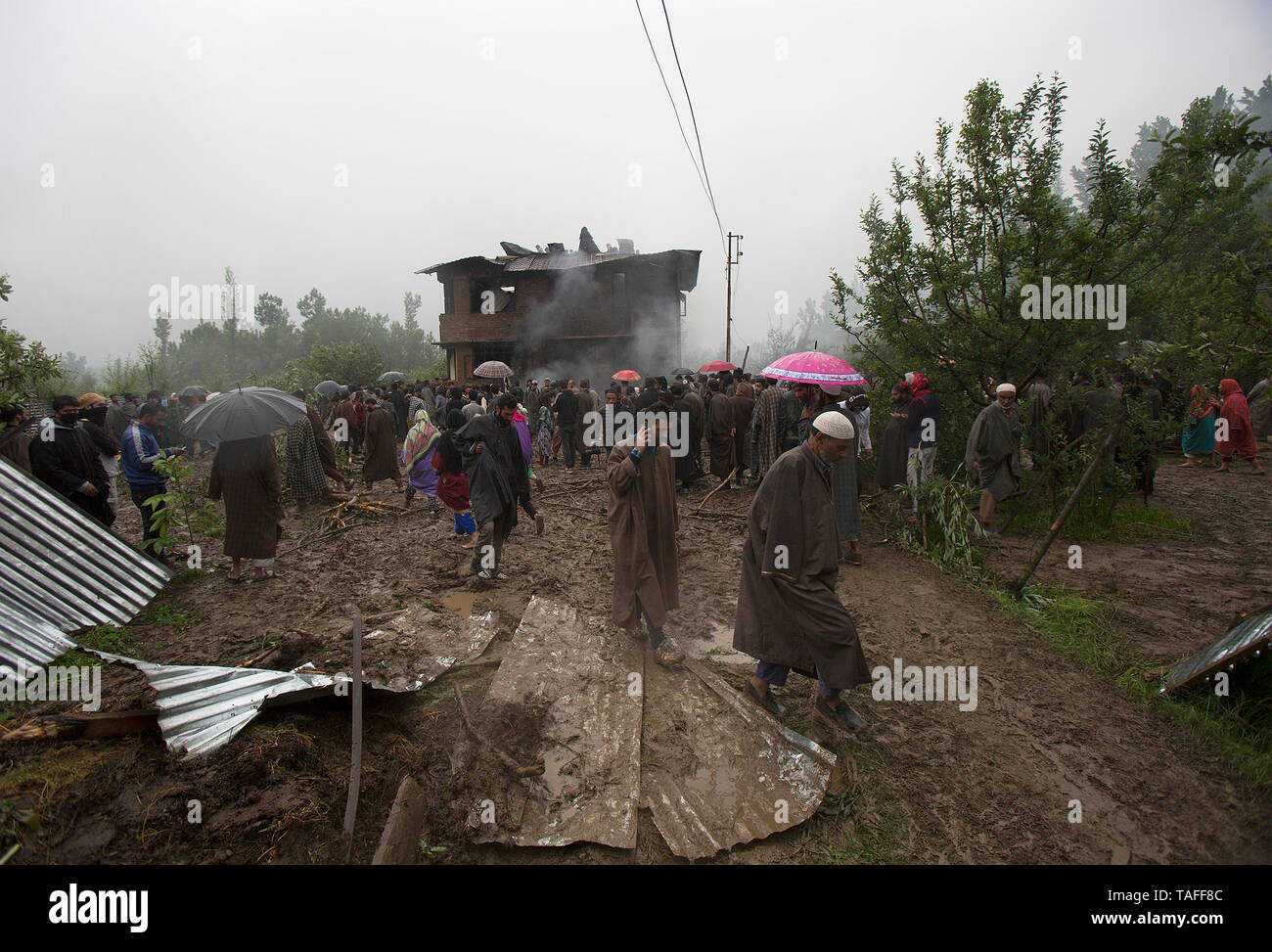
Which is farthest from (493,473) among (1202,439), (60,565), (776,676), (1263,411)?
(1263,411)

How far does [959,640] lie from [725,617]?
6.22 ft

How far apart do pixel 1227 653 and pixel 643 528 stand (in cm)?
366

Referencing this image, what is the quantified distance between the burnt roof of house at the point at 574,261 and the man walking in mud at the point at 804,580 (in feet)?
74.6

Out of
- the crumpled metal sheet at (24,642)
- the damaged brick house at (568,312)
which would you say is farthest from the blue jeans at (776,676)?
the damaged brick house at (568,312)

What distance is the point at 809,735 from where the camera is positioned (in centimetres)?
373

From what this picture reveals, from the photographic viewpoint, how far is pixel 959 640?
495cm

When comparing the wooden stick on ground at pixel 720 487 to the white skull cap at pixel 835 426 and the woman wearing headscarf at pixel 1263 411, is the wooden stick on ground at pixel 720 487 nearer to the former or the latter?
the white skull cap at pixel 835 426

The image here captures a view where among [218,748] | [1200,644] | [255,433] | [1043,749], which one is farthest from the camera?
[255,433]

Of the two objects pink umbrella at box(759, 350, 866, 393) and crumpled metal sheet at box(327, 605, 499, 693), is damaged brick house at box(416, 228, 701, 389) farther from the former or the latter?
crumpled metal sheet at box(327, 605, 499, 693)

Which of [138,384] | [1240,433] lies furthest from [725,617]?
[138,384]

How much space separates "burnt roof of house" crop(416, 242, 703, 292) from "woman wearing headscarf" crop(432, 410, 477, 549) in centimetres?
1911

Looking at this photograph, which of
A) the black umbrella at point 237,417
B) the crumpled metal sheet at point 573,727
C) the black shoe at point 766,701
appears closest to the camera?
the crumpled metal sheet at point 573,727

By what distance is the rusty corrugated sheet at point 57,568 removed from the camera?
468 cm

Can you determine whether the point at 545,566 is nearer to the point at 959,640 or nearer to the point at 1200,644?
the point at 959,640
